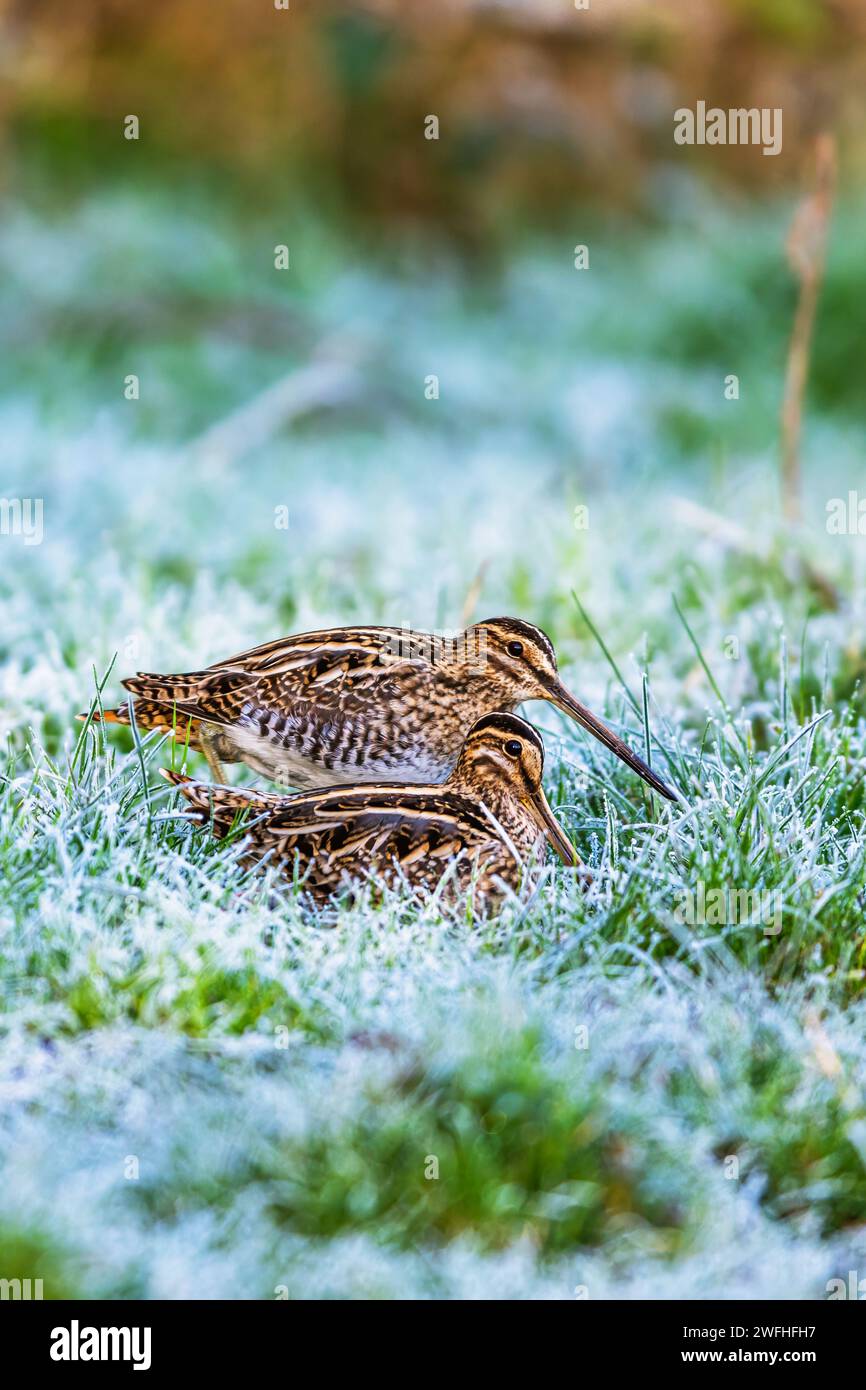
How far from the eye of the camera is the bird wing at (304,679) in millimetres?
4203

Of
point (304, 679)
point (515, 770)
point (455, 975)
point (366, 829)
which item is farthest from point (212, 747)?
point (455, 975)

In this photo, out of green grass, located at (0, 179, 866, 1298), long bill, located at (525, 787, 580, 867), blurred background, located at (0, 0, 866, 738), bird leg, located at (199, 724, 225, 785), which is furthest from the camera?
blurred background, located at (0, 0, 866, 738)

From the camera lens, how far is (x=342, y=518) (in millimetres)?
7184

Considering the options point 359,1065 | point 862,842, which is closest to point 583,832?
point 862,842

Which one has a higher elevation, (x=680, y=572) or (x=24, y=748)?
(x=680, y=572)

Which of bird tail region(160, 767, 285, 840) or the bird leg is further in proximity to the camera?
the bird leg

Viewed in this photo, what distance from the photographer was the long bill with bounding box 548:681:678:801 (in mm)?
4078

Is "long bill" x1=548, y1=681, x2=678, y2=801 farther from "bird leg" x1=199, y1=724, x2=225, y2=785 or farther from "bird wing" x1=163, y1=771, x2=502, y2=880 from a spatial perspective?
"bird leg" x1=199, y1=724, x2=225, y2=785

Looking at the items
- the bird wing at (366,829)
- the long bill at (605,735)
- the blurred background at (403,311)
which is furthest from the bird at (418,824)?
the blurred background at (403,311)

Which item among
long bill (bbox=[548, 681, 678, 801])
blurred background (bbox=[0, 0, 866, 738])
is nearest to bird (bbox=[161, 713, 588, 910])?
long bill (bbox=[548, 681, 678, 801])

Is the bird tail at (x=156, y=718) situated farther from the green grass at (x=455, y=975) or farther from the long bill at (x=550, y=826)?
the long bill at (x=550, y=826)
